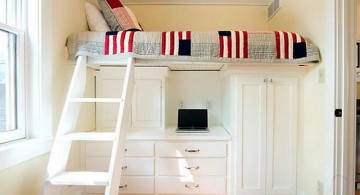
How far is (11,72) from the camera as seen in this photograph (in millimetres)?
1736

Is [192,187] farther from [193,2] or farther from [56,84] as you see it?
[193,2]

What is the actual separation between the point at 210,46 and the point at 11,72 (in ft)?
4.86

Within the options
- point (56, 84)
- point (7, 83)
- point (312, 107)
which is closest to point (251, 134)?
point (312, 107)

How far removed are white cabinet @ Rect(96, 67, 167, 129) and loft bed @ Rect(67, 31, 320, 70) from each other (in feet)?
1.97

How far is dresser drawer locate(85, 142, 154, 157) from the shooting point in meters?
2.40

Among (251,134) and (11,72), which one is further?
(251,134)

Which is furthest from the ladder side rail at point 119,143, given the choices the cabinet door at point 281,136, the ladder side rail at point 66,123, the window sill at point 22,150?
the cabinet door at point 281,136

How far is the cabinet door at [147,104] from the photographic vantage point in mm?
2727

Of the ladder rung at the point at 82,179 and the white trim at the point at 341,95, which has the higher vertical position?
the white trim at the point at 341,95

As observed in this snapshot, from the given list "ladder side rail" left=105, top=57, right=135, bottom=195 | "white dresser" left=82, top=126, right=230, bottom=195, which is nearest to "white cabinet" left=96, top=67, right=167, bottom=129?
"white dresser" left=82, top=126, right=230, bottom=195

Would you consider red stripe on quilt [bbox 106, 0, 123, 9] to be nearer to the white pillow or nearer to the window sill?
the white pillow

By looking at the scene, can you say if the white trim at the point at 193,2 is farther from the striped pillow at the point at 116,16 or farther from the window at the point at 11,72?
the window at the point at 11,72

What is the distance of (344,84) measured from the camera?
5.98 ft

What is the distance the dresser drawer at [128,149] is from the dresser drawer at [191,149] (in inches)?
3.8
